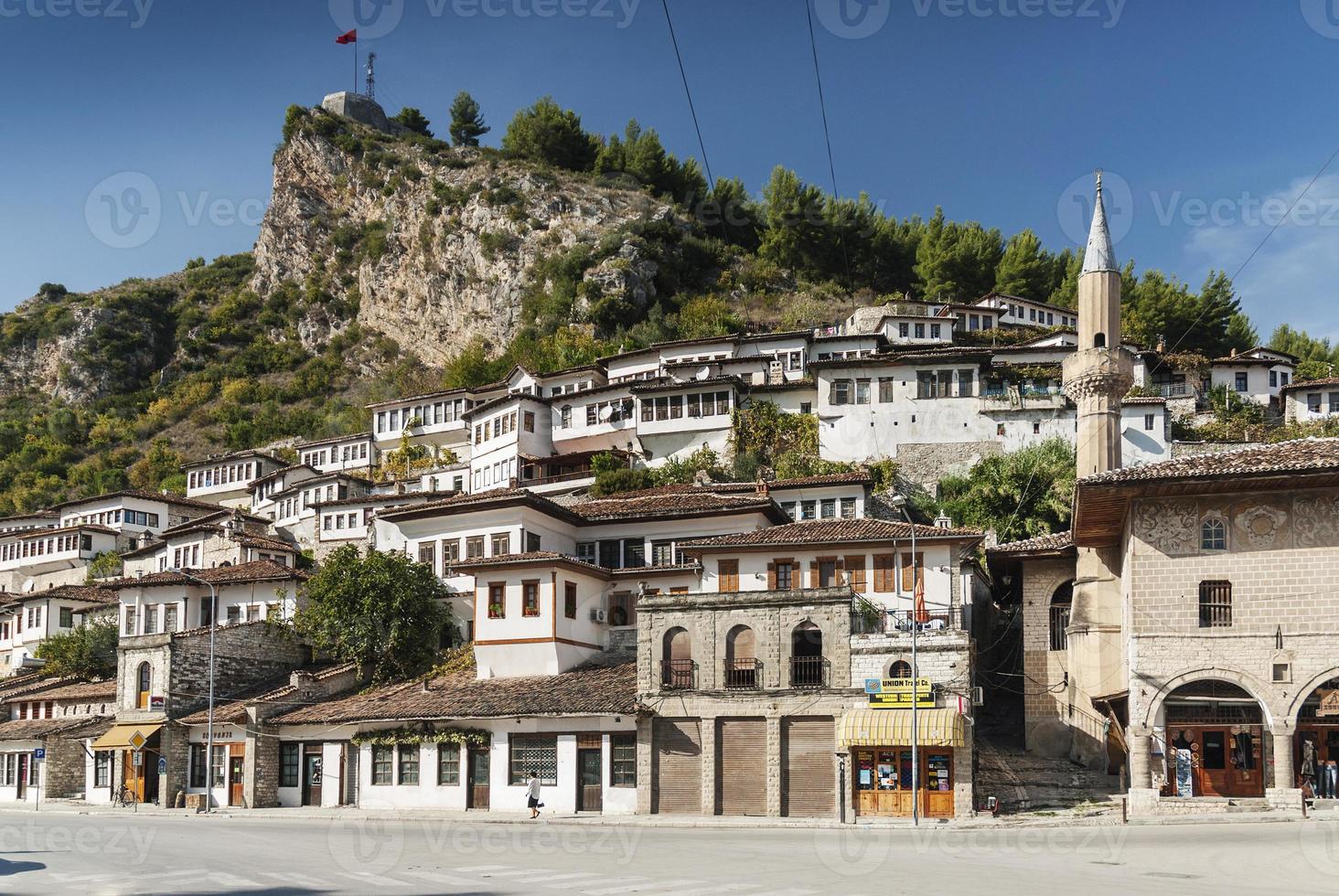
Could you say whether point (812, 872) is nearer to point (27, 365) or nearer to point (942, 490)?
point (942, 490)

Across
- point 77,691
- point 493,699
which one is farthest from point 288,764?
point 77,691

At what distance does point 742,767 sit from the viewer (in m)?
38.6

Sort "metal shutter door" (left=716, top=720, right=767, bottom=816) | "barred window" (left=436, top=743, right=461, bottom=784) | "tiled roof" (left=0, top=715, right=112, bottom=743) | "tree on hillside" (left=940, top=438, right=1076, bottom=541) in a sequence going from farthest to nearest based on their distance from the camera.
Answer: "tree on hillside" (left=940, top=438, right=1076, bottom=541)
"tiled roof" (left=0, top=715, right=112, bottom=743)
"barred window" (left=436, top=743, right=461, bottom=784)
"metal shutter door" (left=716, top=720, right=767, bottom=816)

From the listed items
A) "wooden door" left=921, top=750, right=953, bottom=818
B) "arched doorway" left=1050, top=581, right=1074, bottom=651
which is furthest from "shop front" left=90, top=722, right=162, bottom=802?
"arched doorway" left=1050, top=581, right=1074, bottom=651

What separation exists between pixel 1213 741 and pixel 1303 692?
2.88 meters

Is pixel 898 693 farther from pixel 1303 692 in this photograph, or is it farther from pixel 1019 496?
pixel 1019 496

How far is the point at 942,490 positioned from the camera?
6569 cm

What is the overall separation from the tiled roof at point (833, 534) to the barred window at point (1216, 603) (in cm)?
872

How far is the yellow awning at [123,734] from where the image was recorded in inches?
1921

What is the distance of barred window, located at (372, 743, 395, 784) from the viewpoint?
4343 cm

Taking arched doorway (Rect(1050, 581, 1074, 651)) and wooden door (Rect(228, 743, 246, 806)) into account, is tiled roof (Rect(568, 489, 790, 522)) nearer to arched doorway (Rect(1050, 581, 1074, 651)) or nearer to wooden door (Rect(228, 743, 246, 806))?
arched doorway (Rect(1050, 581, 1074, 651))

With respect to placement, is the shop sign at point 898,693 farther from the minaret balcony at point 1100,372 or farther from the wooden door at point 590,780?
the minaret balcony at point 1100,372

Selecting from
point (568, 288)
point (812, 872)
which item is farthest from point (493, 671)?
point (568, 288)

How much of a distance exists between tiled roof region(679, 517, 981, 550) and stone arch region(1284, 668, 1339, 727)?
11378 mm
